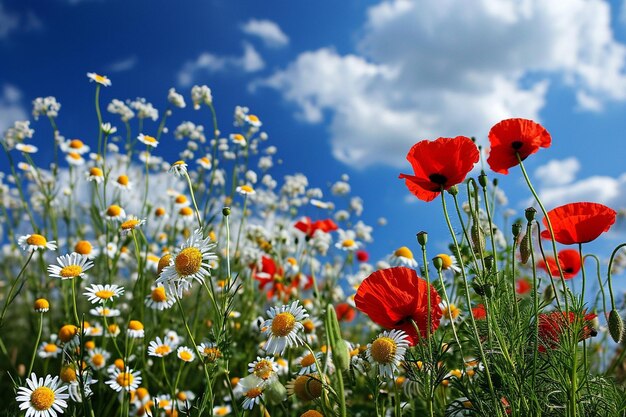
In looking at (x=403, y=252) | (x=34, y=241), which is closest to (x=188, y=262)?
(x=34, y=241)

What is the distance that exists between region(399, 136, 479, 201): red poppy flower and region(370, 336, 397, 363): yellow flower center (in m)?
0.41

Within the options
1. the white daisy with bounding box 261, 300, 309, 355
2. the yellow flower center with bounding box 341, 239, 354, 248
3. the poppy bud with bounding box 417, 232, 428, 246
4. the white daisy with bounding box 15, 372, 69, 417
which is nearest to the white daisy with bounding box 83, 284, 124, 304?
the white daisy with bounding box 15, 372, 69, 417

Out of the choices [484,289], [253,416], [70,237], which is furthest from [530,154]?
[70,237]

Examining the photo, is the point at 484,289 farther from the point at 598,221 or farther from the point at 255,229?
the point at 255,229

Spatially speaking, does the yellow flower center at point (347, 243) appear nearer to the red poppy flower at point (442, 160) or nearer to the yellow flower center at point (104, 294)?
the yellow flower center at point (104, 294)

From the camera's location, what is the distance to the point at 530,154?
1.62 metres

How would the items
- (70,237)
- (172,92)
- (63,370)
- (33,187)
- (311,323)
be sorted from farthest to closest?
(33,187) < (70,237) < (172,92) < (311,323) < (63,370)

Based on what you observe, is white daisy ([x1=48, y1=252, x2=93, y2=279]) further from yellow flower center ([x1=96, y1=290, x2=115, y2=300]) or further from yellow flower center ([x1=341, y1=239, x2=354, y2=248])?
yellow flower center ([x1=341, y1=239, x2=354, y2=248])

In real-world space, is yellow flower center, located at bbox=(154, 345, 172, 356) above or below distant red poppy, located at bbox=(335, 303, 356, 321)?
below

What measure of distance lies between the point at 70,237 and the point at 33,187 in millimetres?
1390

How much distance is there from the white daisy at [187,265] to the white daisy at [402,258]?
49.5 inches

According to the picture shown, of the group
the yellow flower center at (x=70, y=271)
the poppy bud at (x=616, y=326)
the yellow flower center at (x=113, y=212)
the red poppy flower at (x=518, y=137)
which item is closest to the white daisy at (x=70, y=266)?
the yellow flower center at (x=70, y=271)

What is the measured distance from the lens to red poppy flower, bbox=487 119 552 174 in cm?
158

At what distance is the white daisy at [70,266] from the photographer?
199 cm
